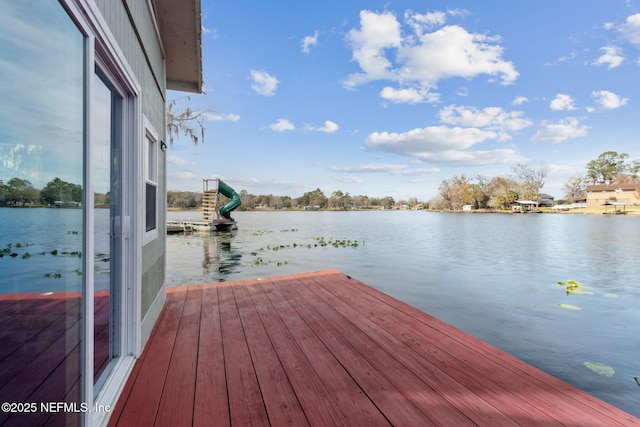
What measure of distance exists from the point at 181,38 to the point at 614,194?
5677 centimetres

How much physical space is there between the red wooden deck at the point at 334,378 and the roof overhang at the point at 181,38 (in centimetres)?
285

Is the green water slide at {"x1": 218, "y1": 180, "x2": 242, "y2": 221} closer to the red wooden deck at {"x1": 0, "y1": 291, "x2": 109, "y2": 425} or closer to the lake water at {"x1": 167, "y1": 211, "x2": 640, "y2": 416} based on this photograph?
the lake water at {"x1": 167, "y1": 211, "x2": 640, "y2": 416}

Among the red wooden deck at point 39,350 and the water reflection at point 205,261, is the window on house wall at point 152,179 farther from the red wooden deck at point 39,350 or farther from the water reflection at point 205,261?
the water reflection at point 205,261

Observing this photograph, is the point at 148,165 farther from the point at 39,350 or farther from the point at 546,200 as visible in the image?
the point at 546,200

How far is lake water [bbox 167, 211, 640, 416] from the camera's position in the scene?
3.44 metres

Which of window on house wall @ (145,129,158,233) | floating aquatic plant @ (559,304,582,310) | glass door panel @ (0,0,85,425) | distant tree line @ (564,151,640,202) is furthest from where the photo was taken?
Result: distant tree line @ (564,151,640,202)

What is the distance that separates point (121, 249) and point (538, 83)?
42138mm

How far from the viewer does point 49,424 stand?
36.8 inches

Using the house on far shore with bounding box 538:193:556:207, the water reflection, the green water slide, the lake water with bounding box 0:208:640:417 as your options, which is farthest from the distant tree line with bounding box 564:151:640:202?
the water reflection

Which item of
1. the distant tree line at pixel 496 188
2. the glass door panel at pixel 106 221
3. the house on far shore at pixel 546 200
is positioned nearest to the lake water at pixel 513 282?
the glass door panel at pixel 106 221

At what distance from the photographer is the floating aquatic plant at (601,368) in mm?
2988

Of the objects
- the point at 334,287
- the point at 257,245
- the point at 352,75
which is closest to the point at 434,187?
the point at 352,75

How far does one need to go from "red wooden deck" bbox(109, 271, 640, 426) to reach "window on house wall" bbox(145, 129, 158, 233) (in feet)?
3.08

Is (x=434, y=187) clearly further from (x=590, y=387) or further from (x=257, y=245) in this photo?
(x=590, y=387)
